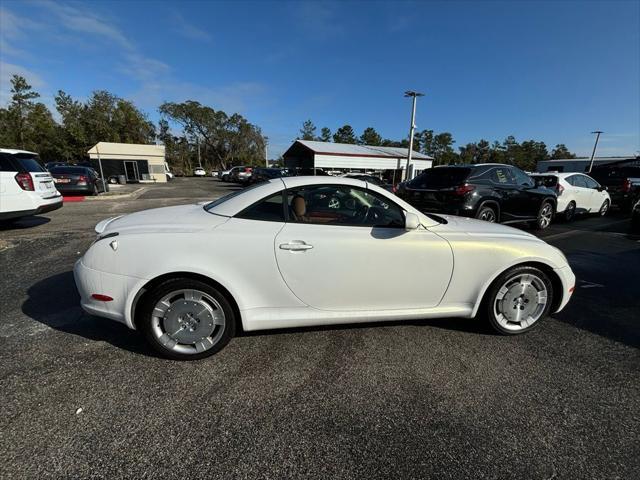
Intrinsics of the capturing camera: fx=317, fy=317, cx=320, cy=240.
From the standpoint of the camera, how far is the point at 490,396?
2.25m

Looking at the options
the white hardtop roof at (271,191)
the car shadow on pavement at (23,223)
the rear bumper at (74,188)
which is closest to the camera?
the white hardtop roof at (271,191)

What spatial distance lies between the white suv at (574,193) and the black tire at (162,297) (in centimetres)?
948

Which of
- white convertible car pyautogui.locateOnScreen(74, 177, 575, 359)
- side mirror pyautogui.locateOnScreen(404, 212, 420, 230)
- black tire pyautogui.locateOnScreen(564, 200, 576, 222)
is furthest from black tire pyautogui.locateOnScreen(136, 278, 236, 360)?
black tire pyautogui.locateOnScreen(564, 200, 576, 222)

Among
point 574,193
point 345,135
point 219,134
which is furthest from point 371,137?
point 574,193

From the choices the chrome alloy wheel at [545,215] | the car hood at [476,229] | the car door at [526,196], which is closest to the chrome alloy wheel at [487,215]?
the car door at [526,196]

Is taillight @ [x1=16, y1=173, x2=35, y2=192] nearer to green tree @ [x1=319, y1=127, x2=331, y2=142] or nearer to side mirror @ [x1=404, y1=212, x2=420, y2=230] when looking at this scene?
side mirror @ [x1=404, y1=212, x2=420, y2=230]

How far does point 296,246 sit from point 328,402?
1142mm

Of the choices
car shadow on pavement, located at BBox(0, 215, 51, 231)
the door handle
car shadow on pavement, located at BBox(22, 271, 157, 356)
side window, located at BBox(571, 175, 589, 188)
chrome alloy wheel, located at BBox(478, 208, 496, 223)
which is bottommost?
car shadow on pavement, located at BBox(0, 215, 51, 231)

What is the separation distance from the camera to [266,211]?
263cm

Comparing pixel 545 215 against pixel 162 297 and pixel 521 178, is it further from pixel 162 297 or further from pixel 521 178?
pixel 162 297

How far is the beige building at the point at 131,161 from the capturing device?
31.2 metres

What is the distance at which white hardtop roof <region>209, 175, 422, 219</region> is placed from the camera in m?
2.66

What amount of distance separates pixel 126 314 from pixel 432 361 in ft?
8.10

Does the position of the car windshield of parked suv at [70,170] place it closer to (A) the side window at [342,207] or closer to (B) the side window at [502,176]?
(A) the side window at [342,207]
